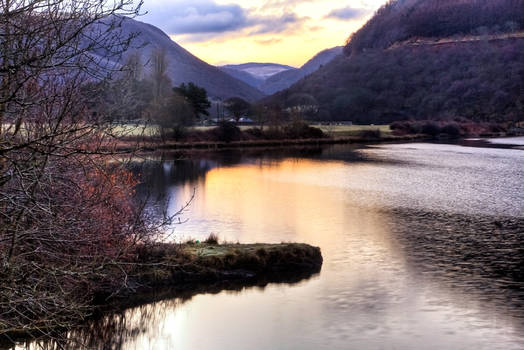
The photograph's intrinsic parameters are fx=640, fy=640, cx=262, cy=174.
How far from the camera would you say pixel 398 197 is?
27.9 metres

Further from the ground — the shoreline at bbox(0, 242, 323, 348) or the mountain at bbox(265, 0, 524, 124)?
the mountain at bbox(265, 0, 524, 124)

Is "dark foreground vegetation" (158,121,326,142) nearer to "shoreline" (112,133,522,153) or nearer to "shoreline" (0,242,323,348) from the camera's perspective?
"shoreline" (112,133,522,153)

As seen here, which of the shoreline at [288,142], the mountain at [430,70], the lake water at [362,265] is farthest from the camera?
the mountain at [430,70]

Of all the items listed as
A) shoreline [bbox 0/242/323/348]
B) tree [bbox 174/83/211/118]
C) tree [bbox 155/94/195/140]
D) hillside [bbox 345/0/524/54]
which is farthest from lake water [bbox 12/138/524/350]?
hillside [bbox 345/0/524/54]

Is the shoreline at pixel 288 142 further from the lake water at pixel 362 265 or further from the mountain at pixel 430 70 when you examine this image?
the mountain at pixel 430 70

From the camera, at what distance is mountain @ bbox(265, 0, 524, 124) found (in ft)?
→ 339

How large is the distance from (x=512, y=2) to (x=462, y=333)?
6090 inches

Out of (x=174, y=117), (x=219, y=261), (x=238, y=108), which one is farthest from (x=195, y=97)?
(x=219, y=261)

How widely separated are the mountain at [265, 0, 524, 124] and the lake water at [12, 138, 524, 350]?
67800mm

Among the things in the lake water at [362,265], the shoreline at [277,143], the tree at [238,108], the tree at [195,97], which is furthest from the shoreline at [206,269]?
the tree at [238,108]

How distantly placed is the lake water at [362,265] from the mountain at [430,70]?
67.8 metres

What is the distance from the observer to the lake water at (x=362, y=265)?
12047 millimetres

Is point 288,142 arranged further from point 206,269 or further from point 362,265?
point 206,269

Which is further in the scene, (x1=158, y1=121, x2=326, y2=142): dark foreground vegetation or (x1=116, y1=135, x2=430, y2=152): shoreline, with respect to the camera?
(x1=158, y1=121, x2=326, y2=142): dark foreground vegetation
